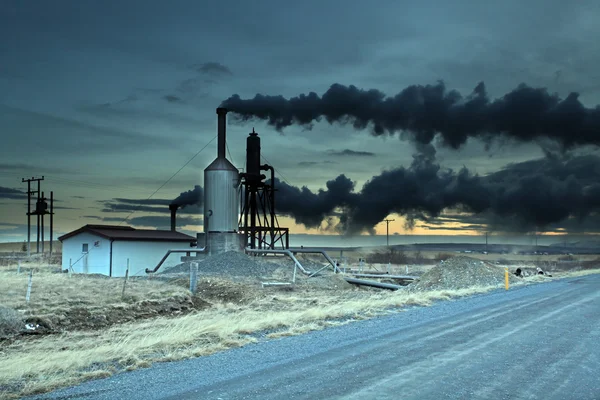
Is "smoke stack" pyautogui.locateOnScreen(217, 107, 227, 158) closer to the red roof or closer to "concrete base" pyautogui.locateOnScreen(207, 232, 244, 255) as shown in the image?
"concrete base" pyautogui.locateOnScreen(207, 232, 244, 255)

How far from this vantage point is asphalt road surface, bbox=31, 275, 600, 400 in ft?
26.9

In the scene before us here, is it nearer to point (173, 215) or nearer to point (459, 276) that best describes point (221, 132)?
point (173, 215)

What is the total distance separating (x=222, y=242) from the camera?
45.6m

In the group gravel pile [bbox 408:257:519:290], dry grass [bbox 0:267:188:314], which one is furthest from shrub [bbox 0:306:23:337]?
gravel pile [bbox 408:257:519:290]

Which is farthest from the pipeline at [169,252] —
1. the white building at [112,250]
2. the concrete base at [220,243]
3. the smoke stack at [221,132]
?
the smoke stack at [221,132]

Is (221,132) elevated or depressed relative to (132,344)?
elevated

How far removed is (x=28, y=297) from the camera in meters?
21.2

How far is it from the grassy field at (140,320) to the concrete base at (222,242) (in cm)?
1223

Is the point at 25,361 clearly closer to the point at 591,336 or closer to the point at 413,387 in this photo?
the point at 413,387

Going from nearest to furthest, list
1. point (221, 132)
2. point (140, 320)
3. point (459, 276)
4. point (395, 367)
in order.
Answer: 1. point (395, 367)
2. point (140, 320)
3. point (459, 276)
4. point (221, 132)

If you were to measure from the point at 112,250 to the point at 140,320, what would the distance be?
2083 cm

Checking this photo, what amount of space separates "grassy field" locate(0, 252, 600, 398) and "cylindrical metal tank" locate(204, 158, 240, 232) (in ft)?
44.2

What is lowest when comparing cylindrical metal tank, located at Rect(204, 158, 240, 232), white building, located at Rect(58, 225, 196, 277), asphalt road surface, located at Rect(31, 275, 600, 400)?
asphalt road surface, located at Rect(31, 275, 600, 400)

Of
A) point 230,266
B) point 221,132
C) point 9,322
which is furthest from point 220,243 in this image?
point 9,322
